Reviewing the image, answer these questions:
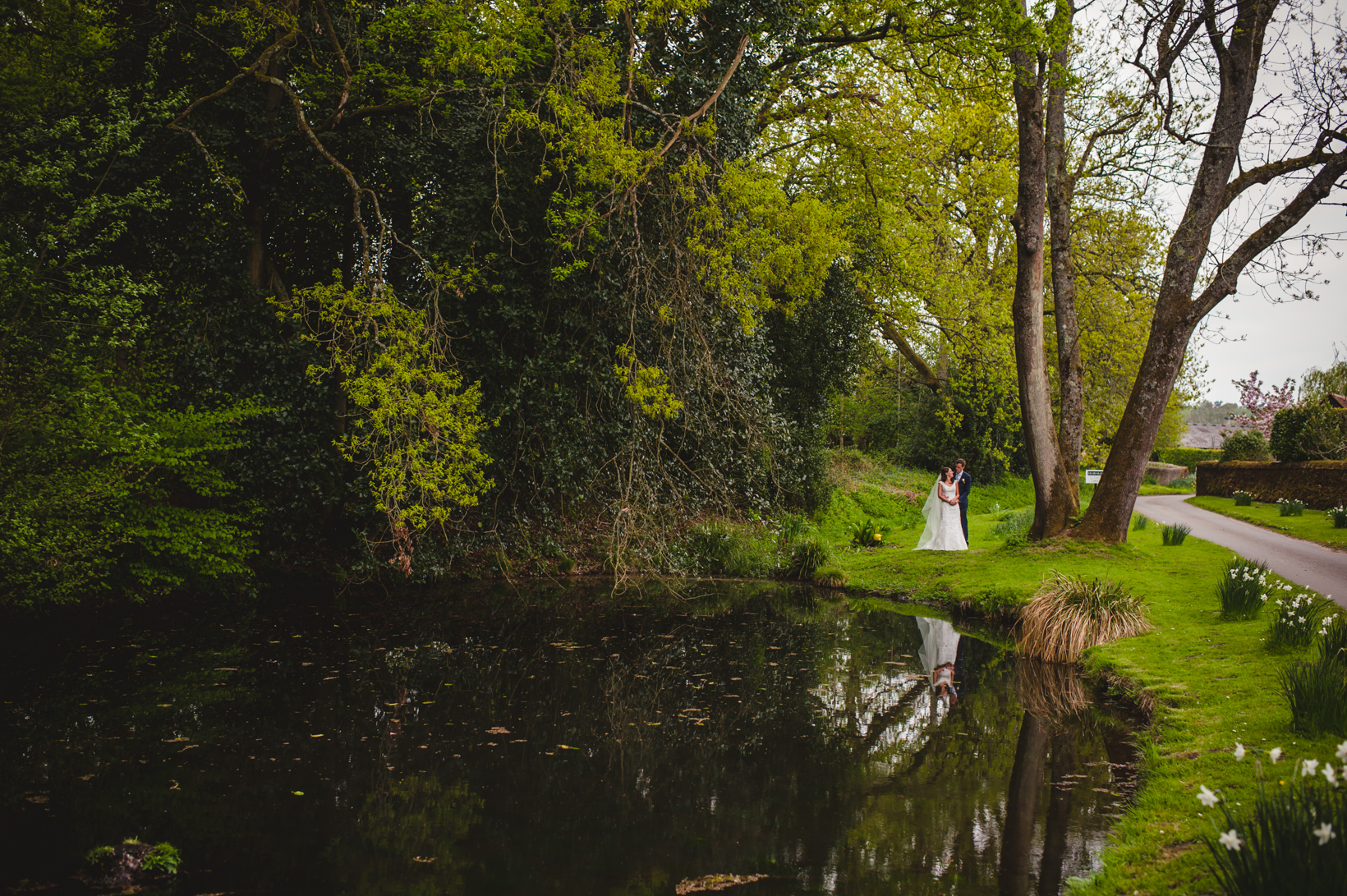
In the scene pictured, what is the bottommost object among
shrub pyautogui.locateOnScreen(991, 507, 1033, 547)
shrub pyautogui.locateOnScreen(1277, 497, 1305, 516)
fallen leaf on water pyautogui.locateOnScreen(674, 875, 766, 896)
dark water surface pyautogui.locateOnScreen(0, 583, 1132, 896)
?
dark water surface pyautogui.locateOnScreen(0, 583, 1132, 896)

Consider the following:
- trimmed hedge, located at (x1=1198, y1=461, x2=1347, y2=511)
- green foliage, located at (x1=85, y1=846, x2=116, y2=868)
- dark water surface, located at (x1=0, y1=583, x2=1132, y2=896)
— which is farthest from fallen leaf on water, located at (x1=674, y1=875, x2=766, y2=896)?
trimmed hedge, located at (x1=1198, y1=461, x2=1347, y2=511)

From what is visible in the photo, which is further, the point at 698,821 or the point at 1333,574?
the point at 1333,574

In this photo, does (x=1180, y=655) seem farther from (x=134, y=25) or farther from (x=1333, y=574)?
(x=134, y=25)

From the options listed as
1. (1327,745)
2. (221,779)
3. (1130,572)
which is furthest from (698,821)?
(1130,572)

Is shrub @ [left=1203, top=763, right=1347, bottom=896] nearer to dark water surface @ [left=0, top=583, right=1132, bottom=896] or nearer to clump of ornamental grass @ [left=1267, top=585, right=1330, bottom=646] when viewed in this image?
dark water surface @ [left=0, top=583, right=1132, bottom=896]

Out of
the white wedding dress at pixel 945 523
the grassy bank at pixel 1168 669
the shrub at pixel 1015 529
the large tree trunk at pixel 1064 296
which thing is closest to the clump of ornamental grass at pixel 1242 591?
the grassy bank at pixel 1168 669

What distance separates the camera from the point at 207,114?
10.8 m

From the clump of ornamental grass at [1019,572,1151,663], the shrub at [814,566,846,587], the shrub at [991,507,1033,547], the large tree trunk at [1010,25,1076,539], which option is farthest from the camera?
the shrub at [814,566,846,587]

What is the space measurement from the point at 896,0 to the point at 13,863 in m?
13.7

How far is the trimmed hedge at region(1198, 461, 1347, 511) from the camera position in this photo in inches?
621

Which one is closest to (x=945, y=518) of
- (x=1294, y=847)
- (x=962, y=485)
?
(x=962, y=485)

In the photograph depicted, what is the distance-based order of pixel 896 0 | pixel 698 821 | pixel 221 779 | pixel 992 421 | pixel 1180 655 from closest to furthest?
pixel 698 821 < pixel 221 779 < pixel 1180 655 < pixel 896 0 < pixel 992 421

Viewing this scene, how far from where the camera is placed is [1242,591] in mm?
7270

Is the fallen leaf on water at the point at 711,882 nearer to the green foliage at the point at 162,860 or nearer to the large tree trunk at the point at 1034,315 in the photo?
the green foliage at the point at 162,860
